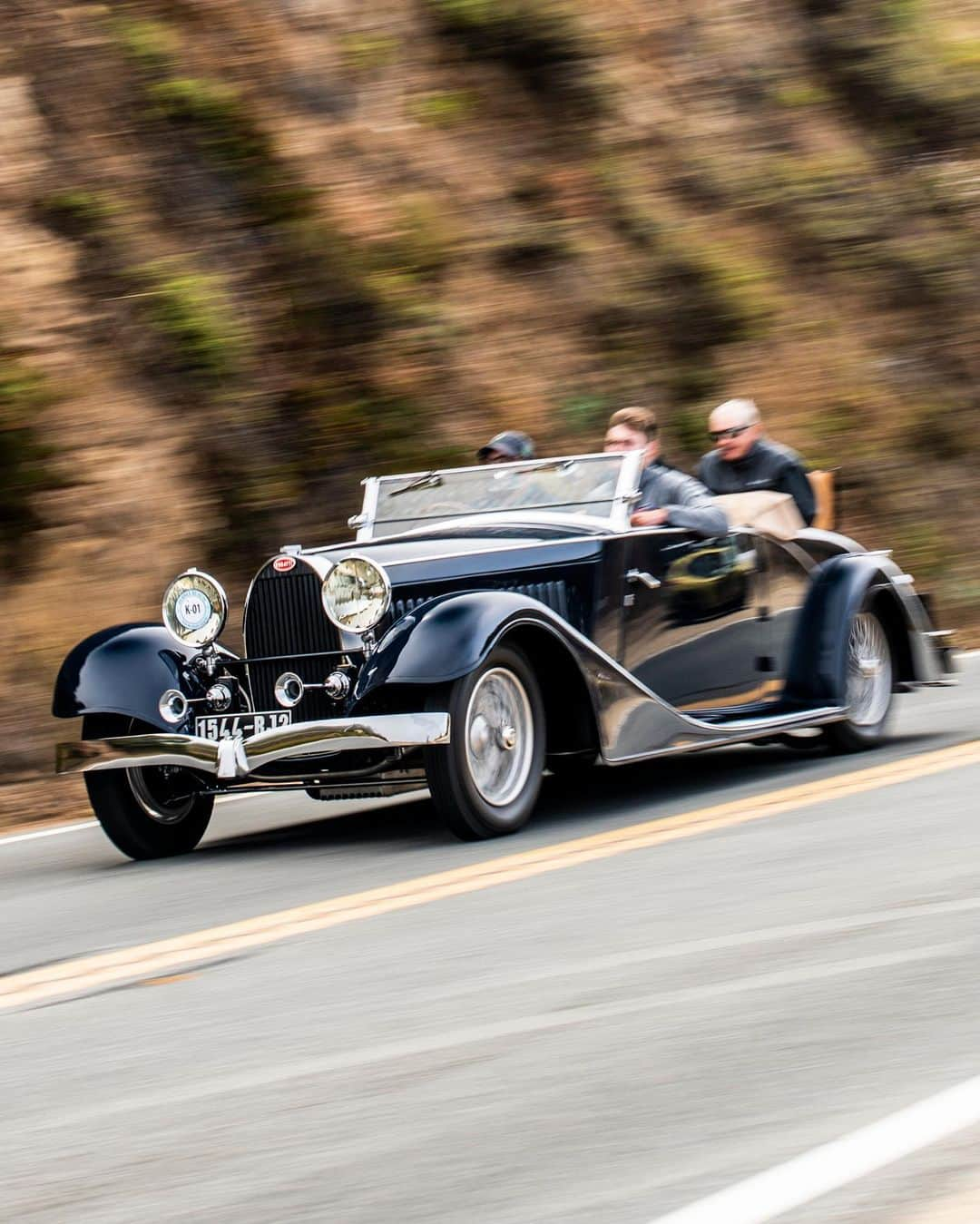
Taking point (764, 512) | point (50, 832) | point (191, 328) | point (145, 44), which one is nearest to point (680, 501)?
point (764, 512)

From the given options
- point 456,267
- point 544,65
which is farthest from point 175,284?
point 544,65

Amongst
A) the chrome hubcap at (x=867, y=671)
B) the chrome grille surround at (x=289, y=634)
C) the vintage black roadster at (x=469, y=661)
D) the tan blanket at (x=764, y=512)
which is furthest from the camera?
the chrome hubcap at (x=867, y=671)

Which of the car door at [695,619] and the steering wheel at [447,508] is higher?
the steering wheel at [447,508]

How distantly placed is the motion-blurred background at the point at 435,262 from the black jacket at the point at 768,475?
12.1 ft

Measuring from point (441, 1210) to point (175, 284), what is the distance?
11.4 m

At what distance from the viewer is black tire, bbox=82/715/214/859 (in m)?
7.42

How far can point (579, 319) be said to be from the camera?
56.0ft

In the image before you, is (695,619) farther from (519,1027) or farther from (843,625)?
(519,1027)

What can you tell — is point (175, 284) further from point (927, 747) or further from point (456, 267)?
point (927, 747)

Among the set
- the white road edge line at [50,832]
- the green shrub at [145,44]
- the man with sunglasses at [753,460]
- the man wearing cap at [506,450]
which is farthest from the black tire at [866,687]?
the green shrub at [145,44]

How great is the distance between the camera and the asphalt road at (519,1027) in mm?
3307

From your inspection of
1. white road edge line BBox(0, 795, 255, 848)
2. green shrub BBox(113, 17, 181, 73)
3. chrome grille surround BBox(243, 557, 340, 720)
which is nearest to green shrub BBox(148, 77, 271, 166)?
green shrub BBox(113, 17, 181, 73)

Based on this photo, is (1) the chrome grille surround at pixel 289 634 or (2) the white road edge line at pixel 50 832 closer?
(1) the chrome grille surround at pixel 289 634

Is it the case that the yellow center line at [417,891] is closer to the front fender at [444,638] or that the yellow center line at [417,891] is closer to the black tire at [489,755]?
the black tire at [489,755]
